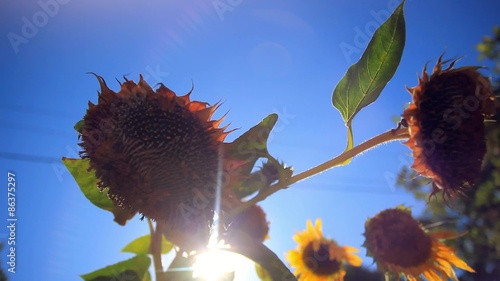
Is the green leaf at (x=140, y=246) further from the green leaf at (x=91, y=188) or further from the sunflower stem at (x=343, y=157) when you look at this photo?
the sunflower stem at (x=343, y=157)

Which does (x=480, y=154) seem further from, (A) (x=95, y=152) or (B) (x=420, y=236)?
(B) (x=420, y=236)

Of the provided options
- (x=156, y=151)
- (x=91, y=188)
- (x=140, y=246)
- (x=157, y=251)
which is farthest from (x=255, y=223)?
(x=156, y=151)

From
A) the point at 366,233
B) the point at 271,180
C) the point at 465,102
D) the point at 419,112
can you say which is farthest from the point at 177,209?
the point at 366,233

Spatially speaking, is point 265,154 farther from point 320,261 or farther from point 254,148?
point 320,261

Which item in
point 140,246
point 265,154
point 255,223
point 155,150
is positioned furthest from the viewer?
point 255,223

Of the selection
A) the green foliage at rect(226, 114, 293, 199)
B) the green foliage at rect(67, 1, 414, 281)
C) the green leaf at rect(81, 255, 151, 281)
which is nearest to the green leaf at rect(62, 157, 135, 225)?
the green foliage at rect(67, 1, 414, 281)

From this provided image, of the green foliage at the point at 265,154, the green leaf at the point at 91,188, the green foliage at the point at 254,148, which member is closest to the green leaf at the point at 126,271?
the green foliage at the point at 265,154

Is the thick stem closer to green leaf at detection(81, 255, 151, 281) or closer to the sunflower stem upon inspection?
green leaf at detection(81, 255, 151, 281)

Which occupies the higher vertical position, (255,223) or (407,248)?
(255,223)
